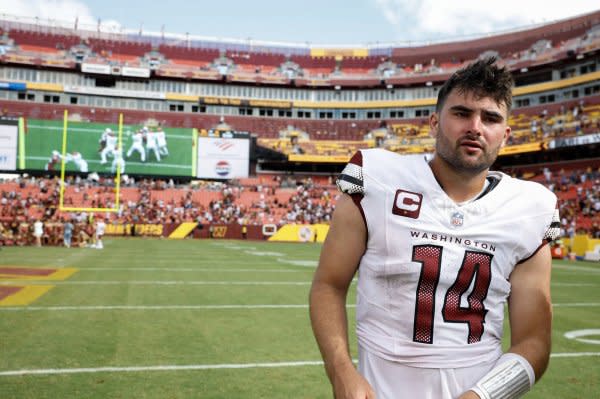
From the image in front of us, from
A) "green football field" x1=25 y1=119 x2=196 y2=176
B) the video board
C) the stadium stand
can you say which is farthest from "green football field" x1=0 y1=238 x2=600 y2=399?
the video board

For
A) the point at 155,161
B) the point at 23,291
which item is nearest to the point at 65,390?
the point at 23,291

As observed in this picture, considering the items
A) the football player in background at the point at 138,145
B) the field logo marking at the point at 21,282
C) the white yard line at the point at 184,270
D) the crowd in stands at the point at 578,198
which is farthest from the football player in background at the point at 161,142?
the white yard line at the point at 184,270

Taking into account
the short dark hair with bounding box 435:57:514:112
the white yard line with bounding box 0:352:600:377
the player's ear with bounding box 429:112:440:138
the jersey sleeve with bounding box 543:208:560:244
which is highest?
the short dark hair with bounding box 435:57:514:112

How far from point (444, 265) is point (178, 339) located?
4460mm

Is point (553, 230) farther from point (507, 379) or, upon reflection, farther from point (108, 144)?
point (108, 144)

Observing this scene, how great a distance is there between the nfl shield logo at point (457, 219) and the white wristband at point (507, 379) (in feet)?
1.62

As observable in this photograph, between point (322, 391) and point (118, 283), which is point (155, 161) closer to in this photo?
point (118, 283)

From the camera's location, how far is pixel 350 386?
67.1 inches

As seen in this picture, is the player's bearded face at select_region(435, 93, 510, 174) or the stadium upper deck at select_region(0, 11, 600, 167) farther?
the stadium upper deck at select_region(0, 11, 600, 167)

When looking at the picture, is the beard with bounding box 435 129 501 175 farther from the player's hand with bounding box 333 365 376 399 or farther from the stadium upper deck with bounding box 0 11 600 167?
the stadium upper deck with bounding box 0 11 600 167

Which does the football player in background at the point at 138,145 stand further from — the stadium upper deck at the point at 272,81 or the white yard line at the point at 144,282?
the white yard line at the point at 144,282

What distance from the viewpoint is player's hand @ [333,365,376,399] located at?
1691mm

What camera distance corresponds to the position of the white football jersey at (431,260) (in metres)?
1.86

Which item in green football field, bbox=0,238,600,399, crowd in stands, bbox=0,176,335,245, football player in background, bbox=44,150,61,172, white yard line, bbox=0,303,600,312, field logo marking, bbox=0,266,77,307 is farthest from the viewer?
football player in background, bbox=44,150,61,172
